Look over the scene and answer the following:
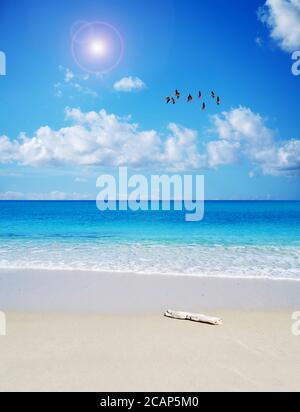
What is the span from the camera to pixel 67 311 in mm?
5848

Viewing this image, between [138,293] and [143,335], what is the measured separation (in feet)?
6.13

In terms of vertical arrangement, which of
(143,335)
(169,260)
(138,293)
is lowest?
(143,335)

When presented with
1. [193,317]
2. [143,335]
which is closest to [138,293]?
[193,317]

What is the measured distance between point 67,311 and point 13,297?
1.34m

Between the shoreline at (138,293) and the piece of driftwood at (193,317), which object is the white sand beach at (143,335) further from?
the piece of driftwood at (193,317)

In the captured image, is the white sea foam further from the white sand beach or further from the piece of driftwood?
the piece of driftwood

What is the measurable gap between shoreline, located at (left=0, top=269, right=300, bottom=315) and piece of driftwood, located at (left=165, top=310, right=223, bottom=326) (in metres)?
0.40

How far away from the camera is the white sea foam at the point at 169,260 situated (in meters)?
8.70

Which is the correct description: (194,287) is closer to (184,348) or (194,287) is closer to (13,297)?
(184,348)

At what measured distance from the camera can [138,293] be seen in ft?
21.6

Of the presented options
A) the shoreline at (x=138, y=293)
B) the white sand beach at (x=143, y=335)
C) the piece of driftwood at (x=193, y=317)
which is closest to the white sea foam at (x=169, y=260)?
the shoreline at (x=138, y=293)

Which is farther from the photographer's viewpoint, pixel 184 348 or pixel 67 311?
pixel 67 311

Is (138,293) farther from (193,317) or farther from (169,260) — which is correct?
(169,260)

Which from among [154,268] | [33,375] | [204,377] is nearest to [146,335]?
[204,377]
